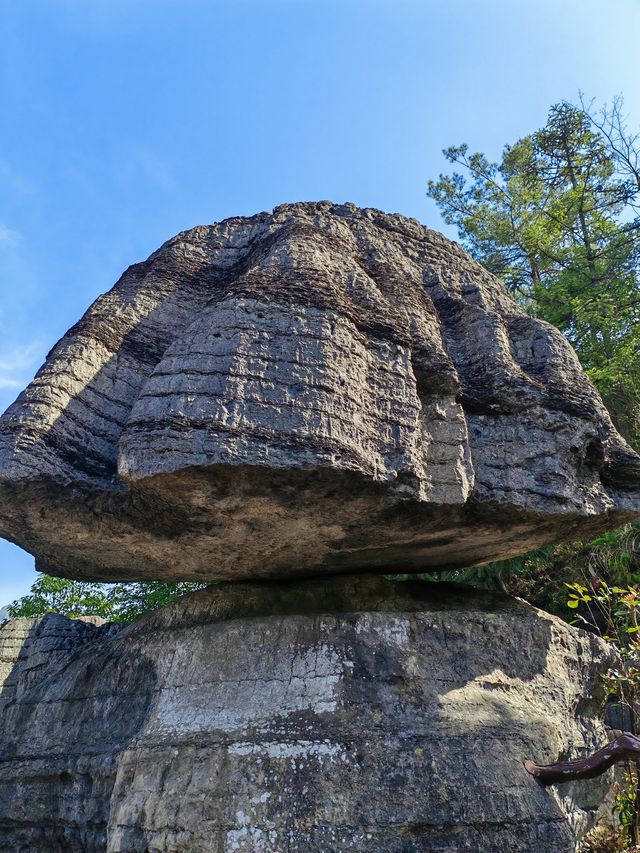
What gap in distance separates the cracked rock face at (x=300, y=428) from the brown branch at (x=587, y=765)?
129 cm

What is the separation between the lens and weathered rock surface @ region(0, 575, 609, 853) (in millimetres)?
3412

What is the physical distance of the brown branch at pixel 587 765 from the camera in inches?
147

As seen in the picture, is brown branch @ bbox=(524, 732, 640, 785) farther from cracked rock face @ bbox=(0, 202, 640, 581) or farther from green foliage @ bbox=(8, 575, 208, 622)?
green foliage @ bbox=(8, 575, 208, 622)

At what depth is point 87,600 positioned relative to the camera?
1363cm

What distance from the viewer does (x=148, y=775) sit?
3.67m

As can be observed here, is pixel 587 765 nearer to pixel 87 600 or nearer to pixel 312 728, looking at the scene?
pixel 312 728

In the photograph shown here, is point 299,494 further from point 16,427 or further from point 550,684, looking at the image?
point 550,684

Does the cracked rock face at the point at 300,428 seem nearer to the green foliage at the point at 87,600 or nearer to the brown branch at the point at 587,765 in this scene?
the brown branch at the point at 587,765

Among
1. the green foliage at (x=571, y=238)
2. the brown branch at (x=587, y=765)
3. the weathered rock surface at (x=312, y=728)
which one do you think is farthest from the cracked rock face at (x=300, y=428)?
the green foliage at (x=571, y=238)

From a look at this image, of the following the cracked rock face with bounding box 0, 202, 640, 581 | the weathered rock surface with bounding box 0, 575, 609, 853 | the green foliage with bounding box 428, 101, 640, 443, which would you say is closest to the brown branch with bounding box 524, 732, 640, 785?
the weathered rock surface with bounding box 0, 575, 609, 853

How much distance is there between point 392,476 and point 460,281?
7.45 ft

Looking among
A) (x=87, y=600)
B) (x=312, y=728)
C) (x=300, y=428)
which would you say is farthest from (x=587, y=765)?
(x=87, y=600)

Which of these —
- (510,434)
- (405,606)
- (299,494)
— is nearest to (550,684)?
(405,606)

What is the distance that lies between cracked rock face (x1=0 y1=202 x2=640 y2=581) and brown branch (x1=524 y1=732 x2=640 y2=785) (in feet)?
4.23
